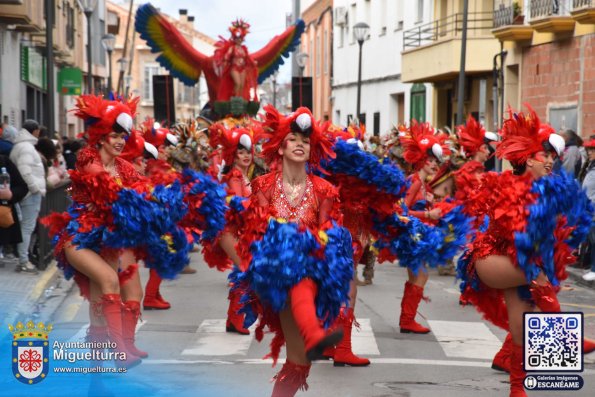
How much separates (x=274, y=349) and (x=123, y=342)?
52.9 inches

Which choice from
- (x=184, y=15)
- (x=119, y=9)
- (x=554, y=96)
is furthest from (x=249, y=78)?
(x=184, y=15)

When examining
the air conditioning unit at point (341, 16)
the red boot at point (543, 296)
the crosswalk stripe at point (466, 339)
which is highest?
the air conditioning unit at point (341, 16)

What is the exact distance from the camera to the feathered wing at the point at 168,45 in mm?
21016

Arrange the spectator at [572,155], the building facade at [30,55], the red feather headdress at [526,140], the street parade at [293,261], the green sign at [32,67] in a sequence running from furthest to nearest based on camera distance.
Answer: the green sign at [32,67], the building facade at [30,55], the spectator at [572,155], the red feather headdress at [526,140], the street parade at [293,261]

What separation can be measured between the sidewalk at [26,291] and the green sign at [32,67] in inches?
667

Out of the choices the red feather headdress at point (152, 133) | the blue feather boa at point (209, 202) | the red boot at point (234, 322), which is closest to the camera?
the red boot at point (234, 322)

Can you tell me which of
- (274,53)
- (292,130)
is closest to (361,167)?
(292,130)

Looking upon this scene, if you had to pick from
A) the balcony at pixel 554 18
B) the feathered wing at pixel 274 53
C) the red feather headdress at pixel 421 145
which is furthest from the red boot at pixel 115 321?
the balcony at pixel 554 18

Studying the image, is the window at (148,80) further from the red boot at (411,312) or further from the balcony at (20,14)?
the red boot at (411,312)

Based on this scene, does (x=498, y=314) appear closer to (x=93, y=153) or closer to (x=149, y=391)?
(x=149, y=391)

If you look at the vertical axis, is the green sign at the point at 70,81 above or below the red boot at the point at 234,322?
above

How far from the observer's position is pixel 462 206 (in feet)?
28.9

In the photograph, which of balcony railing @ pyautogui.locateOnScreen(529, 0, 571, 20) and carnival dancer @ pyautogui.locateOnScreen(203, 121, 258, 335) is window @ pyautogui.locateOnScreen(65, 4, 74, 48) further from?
carnival dancer @ pyautogui.locateOnScreen(203, 121, 258, 335)

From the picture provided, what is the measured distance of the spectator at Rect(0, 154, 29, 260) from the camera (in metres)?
13.5
